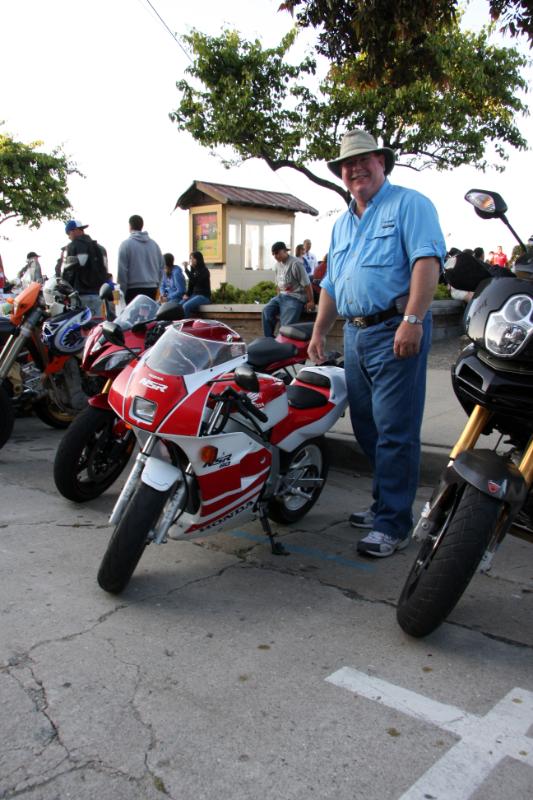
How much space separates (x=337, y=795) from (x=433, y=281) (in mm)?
2252

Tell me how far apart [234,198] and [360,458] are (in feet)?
54.8

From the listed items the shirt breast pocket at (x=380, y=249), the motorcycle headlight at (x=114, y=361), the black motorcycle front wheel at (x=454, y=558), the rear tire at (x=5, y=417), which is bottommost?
the rear tire at (x=5, y=417)

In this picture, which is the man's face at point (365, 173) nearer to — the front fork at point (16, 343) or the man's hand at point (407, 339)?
the man's hand at point (407, 339)

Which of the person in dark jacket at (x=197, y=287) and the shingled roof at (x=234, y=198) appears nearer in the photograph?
the person in dark jacket at (x=197, y=287)

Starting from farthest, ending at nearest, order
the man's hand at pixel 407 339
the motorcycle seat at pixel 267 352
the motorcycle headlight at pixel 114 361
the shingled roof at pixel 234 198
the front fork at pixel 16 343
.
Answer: the shingled roof at pixel 234 198 < the front fork at pixel 16 343 < the motorcycle headlight at pixel 114 361 < the motorcycle seat at pixel 267 352 < the man's hand at pixel 407 339

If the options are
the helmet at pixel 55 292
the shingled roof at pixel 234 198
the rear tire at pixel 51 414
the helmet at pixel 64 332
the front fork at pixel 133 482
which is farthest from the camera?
the shingled roof at pixel 234 198

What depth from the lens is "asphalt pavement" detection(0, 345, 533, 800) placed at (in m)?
2.01

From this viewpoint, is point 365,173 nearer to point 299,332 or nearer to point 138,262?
point 299,332

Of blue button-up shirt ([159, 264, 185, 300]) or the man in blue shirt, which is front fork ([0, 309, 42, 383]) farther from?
blue button-up shirt ([159, 264, 185, 300])

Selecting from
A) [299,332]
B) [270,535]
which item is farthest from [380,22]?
[270,535]

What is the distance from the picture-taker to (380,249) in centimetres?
357

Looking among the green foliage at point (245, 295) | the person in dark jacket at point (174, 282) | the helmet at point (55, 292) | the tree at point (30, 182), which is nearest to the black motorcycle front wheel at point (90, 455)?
the helmet at point (55, 292)

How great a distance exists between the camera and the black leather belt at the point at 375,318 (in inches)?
141

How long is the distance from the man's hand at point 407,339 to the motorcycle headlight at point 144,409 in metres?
1.16
